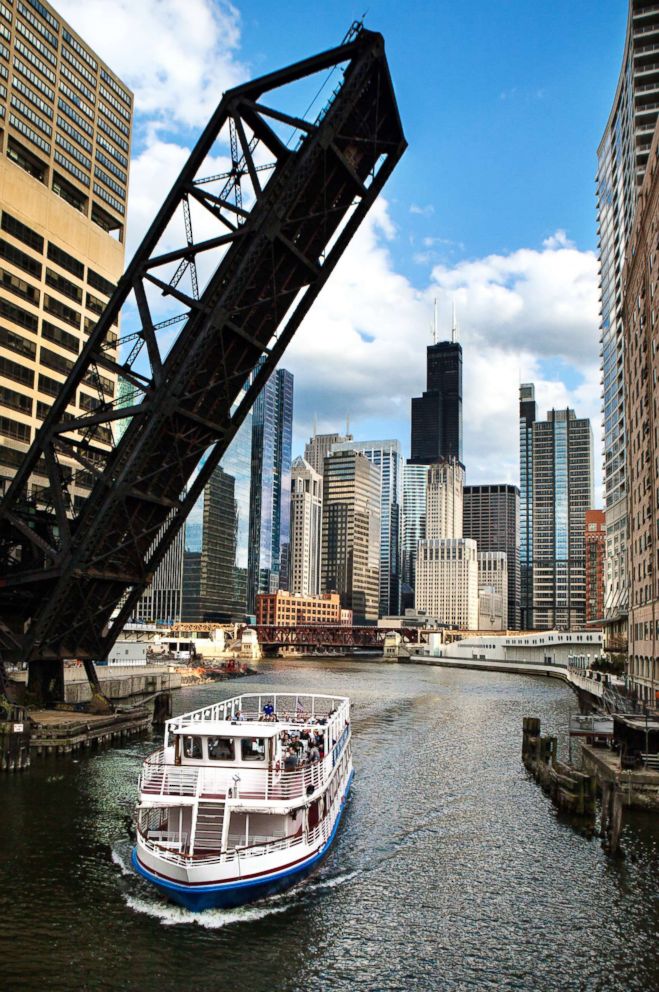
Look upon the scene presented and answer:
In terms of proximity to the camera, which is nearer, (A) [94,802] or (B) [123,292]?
(A) [94,802]

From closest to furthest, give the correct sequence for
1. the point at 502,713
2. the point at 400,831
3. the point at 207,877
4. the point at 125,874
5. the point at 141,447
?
the point at 207,877 < the point at 125,874 < the point at 400,831 < the point at 141,447 < the point at 502,713

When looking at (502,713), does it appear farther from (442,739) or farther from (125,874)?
(125,874)

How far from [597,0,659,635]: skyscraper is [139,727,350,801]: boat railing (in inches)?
1991

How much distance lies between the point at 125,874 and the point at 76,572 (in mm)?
17112

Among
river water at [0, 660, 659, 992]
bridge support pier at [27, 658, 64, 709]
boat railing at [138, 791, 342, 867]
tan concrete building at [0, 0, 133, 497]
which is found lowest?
river water at [0, 660, 659, 992]

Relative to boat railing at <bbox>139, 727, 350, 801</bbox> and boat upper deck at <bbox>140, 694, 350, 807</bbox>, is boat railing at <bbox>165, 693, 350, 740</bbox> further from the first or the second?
boat railing at <bbox>139, 727, 350, 801</bbox>

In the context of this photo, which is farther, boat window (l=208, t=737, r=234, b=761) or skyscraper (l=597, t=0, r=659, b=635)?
skyscraper (l=597, t=0, r=659, b=635)

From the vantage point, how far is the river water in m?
17.2

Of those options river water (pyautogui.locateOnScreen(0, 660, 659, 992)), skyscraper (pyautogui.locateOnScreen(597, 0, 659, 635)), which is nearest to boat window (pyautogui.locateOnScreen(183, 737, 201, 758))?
river water (pyautogui.locateOnScreen(0, 660, 659, 992))

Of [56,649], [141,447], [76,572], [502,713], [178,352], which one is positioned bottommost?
[502,713]

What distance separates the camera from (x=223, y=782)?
22328 mm

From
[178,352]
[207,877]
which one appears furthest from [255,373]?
[207,877]

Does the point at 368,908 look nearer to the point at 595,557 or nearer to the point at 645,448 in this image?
the point at 645,448

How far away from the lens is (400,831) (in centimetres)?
2798
